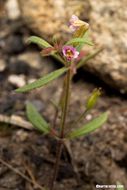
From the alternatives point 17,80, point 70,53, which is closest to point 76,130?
point 70,53

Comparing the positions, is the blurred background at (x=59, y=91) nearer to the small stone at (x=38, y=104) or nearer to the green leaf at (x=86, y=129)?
the small stone at (x=38, y=104)

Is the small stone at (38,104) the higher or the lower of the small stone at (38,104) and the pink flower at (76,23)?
the lower

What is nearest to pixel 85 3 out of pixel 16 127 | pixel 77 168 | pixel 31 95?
pixel 31 95

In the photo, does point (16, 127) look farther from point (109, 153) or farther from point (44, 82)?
point (44, 82)

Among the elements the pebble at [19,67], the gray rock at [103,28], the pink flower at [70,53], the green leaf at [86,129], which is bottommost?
the pebble at [19,67]

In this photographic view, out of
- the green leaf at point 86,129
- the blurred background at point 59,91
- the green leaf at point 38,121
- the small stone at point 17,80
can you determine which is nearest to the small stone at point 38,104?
the blurred background at point 59,91

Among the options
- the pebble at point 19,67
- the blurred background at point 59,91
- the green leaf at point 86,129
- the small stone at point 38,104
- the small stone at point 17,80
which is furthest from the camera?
the pebble at point 19,67

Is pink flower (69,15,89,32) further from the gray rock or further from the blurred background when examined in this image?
the gray rock

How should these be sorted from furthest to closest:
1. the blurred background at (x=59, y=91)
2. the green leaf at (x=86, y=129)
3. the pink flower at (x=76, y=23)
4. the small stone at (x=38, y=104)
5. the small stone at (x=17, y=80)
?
the small stone at (x=17, y=80) < the small stone at (x=38, y=104) < the blurred background at (x=59, y=91) < the green leaf at (x=86, y=129) < the pink flower at (x=76, y=23)

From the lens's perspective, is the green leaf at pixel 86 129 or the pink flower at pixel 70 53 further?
the green leaf at pixel 86 129
